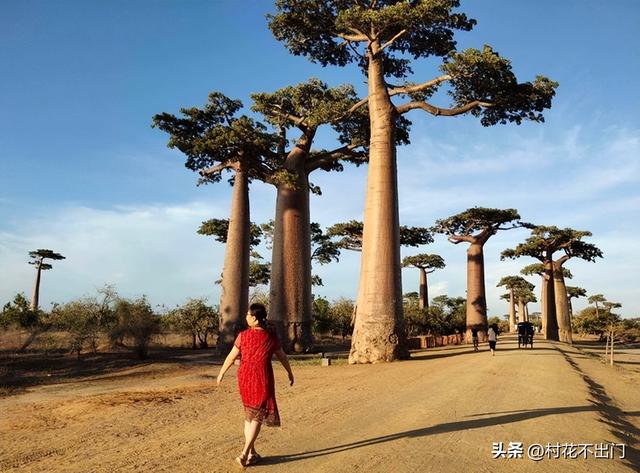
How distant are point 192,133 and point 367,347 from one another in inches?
511

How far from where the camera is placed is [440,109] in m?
17.5

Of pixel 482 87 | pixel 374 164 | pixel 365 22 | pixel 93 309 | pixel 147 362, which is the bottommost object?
pixel 147 362

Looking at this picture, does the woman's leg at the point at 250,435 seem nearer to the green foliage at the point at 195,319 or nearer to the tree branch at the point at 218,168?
the tree branch at the point at 218,168

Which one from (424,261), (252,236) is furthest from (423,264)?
(252,236)

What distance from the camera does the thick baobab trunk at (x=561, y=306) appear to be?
117 feet

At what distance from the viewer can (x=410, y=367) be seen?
527 inches

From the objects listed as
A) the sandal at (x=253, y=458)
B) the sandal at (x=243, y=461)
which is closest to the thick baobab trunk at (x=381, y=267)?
the sandal at (x=253, y=458)

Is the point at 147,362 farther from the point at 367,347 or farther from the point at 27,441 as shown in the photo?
the point at 27,441

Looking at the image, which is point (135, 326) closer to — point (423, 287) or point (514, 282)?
point (423, 287)

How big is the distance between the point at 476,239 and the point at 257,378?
95.3ft

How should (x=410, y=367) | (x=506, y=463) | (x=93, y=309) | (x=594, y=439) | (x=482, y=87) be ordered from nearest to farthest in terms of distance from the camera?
1. (x=506, y=463)
2. (x=594, y=439)
3. (x=410, y=367)
4. (x=482, y=87)
5. (x=93, y=309)

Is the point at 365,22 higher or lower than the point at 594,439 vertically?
higher

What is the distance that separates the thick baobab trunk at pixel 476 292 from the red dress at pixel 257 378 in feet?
91.6

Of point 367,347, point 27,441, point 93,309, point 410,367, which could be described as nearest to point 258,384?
point 27,441
